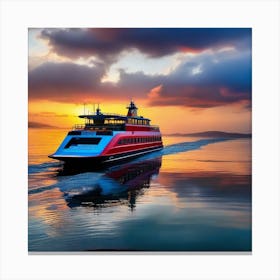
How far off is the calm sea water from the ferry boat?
35.9 inches

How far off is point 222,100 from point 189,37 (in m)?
1.45

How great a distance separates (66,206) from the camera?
648cm

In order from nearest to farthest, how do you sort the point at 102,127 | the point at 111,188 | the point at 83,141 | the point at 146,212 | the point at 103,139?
the point at 146,212
the point at 111,188
the point at 83,141
the point at 103,139
the point at 102,127

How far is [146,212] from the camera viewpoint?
6.33m

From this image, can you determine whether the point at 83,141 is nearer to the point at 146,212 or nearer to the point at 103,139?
the point at 103,139

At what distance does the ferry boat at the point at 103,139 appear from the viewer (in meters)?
8.50

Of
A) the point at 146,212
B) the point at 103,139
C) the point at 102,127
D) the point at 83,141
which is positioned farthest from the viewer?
the point at 102,127
